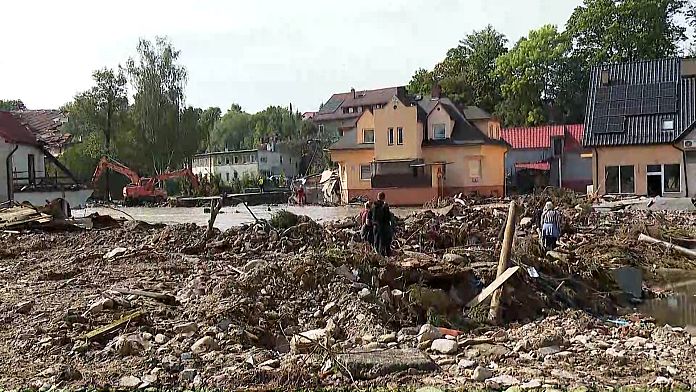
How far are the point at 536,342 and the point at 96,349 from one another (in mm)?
5471

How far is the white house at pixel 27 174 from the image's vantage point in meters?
37.0

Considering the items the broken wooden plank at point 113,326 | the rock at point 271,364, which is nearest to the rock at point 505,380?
the rock at point 271,364

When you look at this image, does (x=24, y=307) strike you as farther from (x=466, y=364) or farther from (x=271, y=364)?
(x=466, y=364)

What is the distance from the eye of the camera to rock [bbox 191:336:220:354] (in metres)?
9.14

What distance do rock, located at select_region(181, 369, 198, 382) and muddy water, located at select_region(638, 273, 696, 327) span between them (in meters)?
8.23

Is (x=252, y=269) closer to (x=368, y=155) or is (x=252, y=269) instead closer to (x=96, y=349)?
(x=96, y=349)

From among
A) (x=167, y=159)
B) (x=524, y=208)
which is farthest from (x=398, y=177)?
(x=167, y=159)

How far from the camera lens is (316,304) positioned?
→ 11727mm

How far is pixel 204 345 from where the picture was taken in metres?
9.27

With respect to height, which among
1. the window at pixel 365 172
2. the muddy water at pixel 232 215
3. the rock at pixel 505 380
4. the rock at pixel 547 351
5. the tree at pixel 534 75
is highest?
the tree at pixel 534 75

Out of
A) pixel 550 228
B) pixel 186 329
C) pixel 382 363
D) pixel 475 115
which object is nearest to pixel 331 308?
pixel 186 329

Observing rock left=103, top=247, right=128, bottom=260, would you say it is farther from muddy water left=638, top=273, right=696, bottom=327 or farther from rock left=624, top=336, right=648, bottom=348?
rock left=624, top=336, right=648, bottom=348

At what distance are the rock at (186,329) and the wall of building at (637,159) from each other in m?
32.3

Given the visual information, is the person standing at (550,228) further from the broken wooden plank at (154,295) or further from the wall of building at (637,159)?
the wall of building at (637,159)
